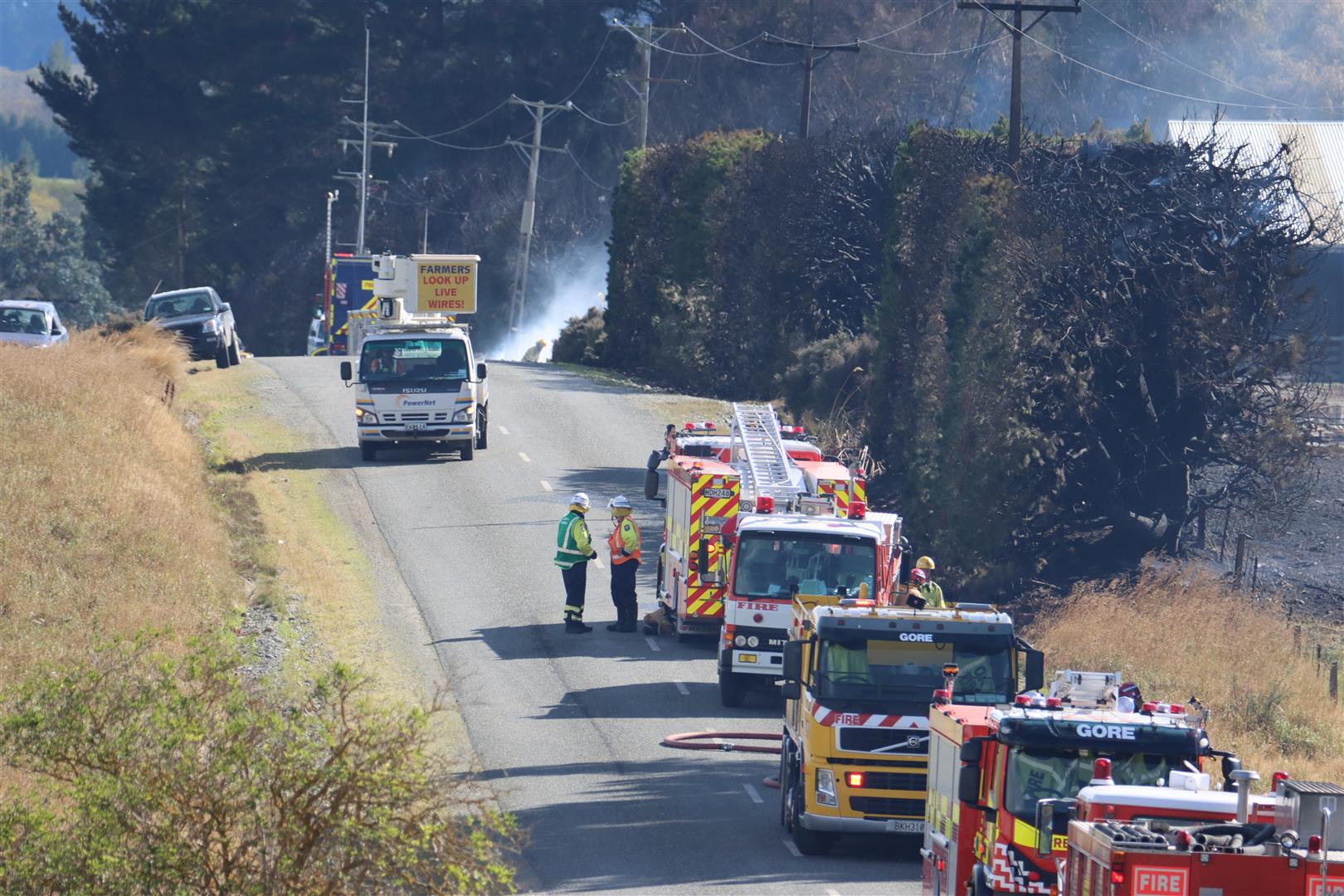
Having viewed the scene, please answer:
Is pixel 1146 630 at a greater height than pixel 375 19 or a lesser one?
lesser

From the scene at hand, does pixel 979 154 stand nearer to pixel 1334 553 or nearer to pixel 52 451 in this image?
pixel 1334 553

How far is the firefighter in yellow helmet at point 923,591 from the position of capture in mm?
16906

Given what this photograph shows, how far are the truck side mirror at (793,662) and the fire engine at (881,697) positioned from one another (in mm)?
167

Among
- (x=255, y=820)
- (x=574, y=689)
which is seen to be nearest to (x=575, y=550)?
(x=574, y=689)

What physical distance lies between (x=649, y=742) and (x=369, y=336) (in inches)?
636

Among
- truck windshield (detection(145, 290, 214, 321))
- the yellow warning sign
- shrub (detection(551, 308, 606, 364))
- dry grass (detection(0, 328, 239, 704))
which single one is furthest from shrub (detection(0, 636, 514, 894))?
shrub (detection(551, 308, 606, 364))

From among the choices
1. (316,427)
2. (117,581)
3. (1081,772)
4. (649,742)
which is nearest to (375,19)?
(316,427)

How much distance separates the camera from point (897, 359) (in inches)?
1526

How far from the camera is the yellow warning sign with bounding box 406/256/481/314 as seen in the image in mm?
35969

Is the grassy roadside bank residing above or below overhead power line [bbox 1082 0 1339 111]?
below

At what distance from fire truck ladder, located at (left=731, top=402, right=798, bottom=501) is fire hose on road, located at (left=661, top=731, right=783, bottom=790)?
2996 mm

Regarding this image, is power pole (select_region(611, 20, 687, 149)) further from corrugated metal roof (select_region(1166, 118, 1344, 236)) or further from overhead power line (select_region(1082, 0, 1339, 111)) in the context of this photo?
overhead power line (select_region(1082, 0, 1339, 111))

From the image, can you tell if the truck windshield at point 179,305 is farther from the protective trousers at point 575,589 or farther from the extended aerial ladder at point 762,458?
the extended aerial ladder at point 762,458

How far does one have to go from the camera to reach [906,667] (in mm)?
15344
